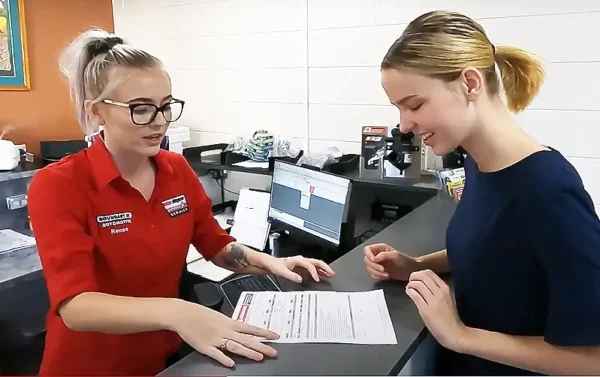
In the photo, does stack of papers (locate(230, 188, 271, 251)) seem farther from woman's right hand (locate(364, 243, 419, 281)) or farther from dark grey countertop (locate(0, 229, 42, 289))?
woman's right hand (locate(364, 243, 419, 281))

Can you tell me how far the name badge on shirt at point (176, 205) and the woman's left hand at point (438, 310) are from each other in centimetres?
67

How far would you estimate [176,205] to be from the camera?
55.1 inches

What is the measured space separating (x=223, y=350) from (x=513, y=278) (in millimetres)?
527

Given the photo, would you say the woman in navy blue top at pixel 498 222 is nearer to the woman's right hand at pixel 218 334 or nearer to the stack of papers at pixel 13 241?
the woman's right hand at pixel 218 334

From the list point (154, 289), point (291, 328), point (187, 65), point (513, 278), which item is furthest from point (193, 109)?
point (513, 278)

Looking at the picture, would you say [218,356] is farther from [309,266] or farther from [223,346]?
[309,266]

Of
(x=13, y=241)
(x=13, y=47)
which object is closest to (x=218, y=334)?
(x=13, y=241)

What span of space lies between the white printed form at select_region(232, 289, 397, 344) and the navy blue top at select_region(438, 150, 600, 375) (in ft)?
0.60

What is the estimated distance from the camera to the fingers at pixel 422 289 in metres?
1.00

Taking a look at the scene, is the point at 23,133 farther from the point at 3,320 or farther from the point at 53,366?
the point at 53,366

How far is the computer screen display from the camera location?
1972 millimetres

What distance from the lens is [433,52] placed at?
94 centimetres

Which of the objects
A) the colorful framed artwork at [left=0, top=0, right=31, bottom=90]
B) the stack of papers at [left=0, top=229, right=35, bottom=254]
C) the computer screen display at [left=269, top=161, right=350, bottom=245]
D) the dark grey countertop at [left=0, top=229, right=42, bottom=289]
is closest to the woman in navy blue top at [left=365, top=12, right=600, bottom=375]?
the computer screen display at [left=269, top=161, right=350, bottom=245]

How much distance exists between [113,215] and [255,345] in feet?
1.79
